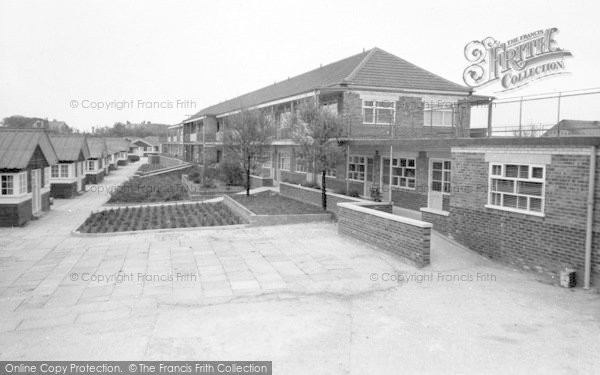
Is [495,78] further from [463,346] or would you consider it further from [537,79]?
[463,346]

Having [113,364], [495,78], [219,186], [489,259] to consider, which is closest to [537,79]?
[495,78]

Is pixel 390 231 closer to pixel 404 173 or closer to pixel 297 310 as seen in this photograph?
pixel 297 310

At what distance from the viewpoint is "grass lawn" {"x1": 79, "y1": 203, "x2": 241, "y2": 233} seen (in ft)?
57.4

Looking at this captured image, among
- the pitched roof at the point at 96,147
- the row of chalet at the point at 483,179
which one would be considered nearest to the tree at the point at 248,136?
the row of chalet at the point at 483,179

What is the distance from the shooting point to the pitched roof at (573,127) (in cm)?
1101

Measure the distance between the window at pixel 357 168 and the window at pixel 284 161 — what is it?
9.06m

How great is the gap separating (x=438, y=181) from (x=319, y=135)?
4.43 metres

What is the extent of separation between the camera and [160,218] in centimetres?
1942

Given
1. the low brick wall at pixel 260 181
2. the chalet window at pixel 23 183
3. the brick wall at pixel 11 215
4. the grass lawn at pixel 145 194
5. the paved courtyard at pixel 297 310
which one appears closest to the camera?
the paved courtyard at pixel 297 310

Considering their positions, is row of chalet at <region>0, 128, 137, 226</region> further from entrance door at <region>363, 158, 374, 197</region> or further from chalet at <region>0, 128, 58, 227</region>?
entrance door at <region>363, 158, 374, 197</region>

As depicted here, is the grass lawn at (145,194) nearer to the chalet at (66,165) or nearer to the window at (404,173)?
the chalet at (66,165)

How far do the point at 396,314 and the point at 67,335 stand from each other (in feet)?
16.8

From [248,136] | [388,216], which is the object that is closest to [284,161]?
[248,136]

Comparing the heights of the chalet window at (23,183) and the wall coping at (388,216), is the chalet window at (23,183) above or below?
above
